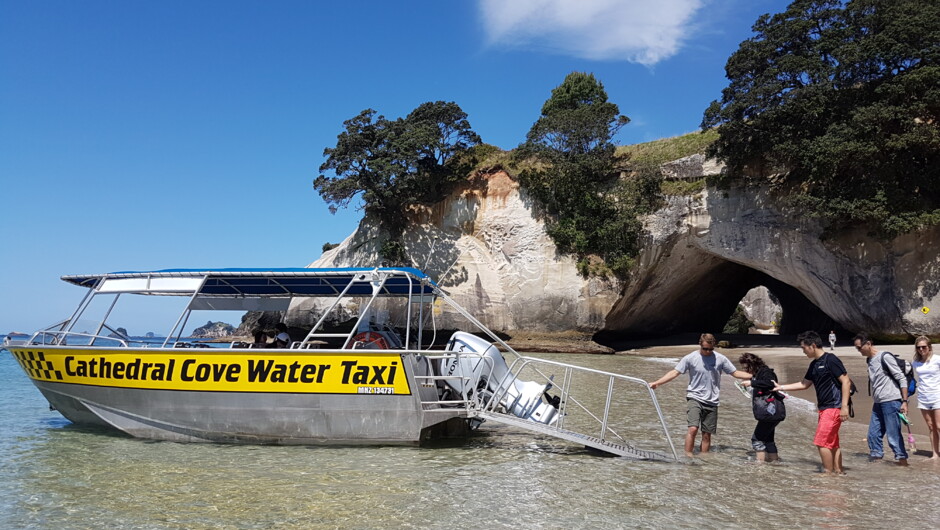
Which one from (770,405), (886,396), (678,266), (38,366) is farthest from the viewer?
(678,266)

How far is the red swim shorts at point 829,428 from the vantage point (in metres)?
6.30

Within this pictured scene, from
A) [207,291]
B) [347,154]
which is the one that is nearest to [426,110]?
[347,154]

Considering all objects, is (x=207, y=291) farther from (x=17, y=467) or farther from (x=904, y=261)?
(x=904, y=261)

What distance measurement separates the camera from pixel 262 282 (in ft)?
32.0

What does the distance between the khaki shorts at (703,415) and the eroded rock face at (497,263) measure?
22667mm

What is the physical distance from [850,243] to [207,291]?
2319 cm

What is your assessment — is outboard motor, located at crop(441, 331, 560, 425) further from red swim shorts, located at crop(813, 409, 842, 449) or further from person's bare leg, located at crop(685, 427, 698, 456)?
red swim shorts, located at crop(813, 409, 842, 449)

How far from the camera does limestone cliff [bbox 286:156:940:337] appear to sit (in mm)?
23609

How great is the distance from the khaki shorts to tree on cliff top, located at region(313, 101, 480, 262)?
2631 centimetres

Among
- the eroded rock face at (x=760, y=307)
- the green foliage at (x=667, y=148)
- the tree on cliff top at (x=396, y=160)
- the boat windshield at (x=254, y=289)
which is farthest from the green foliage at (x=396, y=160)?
the eroded rock face at (x=760, y=307)

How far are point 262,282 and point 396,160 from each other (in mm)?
24021

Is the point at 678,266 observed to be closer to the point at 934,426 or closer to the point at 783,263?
the point at 783,263

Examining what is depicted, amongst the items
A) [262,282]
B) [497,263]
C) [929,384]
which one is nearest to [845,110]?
[497,263]

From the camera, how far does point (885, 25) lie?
73.3 ft
